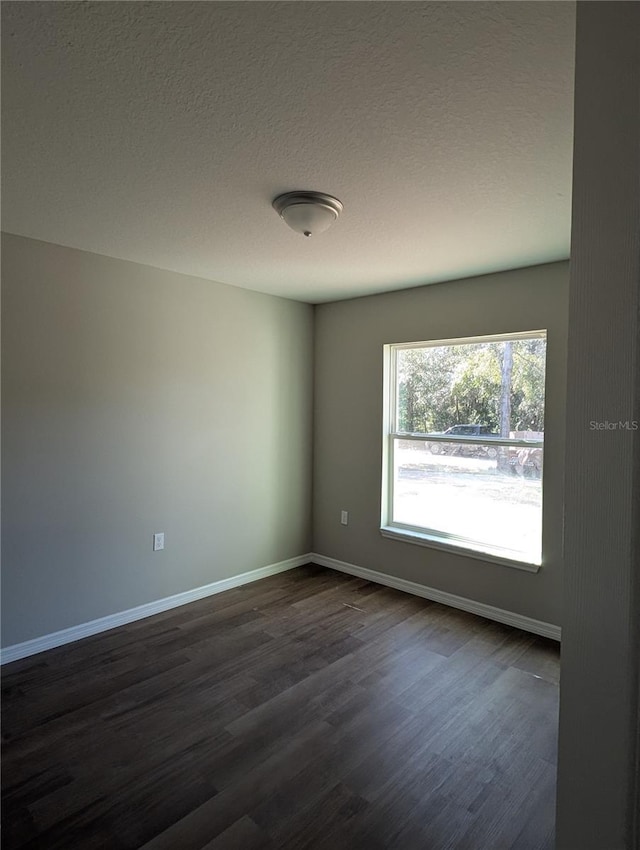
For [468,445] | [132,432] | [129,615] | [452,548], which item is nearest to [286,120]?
[132,432]

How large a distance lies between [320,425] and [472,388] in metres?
1.51

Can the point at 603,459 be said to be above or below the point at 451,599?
above

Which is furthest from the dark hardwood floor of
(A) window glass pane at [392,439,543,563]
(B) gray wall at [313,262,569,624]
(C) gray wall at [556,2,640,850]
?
(C) gray wall at [556,2,640,850]

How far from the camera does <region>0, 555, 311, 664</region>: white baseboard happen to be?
8.96 ft

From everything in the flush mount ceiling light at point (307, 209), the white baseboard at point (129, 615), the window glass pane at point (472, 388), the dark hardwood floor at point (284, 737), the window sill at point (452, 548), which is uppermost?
the flush mount ceiling light at point (307, 209)

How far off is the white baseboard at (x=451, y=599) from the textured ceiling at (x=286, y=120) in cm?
240

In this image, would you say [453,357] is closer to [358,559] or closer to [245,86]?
[358,559]

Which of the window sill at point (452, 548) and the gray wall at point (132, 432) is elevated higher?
the gray wall at point (132, 432)

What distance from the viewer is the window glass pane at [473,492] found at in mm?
3201

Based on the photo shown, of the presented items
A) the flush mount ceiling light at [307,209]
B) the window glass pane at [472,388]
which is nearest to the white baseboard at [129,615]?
the window glass pane at [472,388]

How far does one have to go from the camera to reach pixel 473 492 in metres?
3.49

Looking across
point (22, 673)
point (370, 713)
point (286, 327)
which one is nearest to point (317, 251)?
point (286, 327)

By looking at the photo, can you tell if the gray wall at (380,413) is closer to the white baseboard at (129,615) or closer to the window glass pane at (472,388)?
the window glass pane at (472,388)

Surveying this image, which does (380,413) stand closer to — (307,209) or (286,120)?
(307,209)
